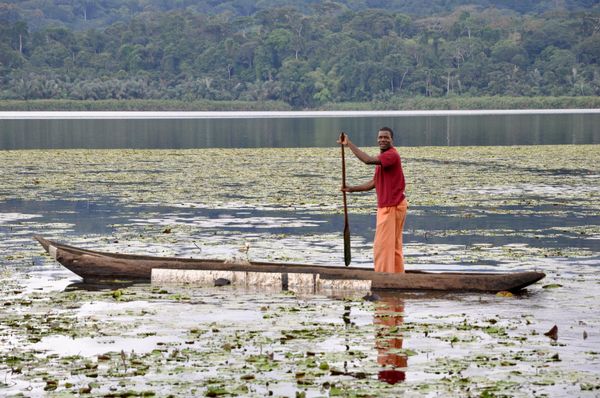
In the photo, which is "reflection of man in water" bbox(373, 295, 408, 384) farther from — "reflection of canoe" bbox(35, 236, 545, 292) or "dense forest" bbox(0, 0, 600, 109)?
"dense forest" bbox(0, 0, 600, 109)

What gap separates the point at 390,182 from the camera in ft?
52.0

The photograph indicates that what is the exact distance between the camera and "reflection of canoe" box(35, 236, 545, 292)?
50.8 ft

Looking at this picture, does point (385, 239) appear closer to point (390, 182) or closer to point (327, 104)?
point (390, 182)

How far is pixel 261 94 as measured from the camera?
17838cm

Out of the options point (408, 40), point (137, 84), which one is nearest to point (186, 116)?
point (137, 84)

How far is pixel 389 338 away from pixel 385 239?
3.25 meters

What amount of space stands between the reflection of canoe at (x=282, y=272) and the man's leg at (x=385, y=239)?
0.21 m

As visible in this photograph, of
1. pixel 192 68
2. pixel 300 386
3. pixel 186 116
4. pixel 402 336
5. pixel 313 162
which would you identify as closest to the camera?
pixel 300 386

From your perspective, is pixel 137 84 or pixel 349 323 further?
pixel 137 84

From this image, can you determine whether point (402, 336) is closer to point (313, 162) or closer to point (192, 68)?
point (313, 162)

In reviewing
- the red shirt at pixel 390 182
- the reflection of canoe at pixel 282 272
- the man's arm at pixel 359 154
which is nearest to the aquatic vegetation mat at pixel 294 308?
the reflection of canoe at pixel 282 272

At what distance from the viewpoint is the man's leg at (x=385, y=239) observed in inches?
625

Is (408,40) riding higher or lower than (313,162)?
higher

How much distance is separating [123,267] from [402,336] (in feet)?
17.4
